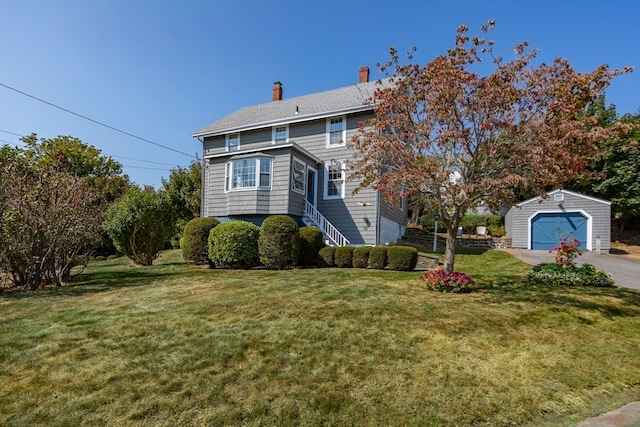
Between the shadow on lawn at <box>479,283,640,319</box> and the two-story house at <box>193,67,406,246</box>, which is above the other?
the two-story house at <box>193,67,406,246</box>

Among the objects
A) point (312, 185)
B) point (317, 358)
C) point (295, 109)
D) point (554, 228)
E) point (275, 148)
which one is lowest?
point (317, 358)

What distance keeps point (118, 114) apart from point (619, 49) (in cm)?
2266

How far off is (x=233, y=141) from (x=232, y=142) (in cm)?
8

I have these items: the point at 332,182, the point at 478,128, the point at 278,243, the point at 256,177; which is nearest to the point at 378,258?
the point at 278,243

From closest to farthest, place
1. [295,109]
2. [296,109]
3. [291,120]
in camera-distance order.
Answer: [291,120] → [296,109] → [295,109]

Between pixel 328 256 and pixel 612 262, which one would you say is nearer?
pixel 328 256

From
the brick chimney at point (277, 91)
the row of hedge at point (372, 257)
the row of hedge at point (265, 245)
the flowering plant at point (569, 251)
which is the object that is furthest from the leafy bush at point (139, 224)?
the flowering plant at point (569, 251)

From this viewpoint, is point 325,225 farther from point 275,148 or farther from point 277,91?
point 277,91

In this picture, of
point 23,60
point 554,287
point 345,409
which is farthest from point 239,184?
point 345,409

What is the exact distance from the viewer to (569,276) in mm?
8281

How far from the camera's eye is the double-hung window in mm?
18514

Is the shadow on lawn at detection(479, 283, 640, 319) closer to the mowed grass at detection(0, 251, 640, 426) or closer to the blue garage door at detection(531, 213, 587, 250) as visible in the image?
the mowed grass at detection(0, 251, 640, 426)

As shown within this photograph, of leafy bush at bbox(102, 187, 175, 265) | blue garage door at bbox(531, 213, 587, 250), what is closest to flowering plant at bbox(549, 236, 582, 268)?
blue garage door at bbox(531, 213, 587, 250)

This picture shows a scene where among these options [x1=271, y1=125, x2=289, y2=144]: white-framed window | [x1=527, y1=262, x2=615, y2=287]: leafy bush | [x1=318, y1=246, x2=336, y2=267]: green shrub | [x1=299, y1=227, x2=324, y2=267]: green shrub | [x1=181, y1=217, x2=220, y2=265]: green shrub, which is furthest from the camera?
[x1=271, y1=125, x2=289, y2=144]: white-framed window
